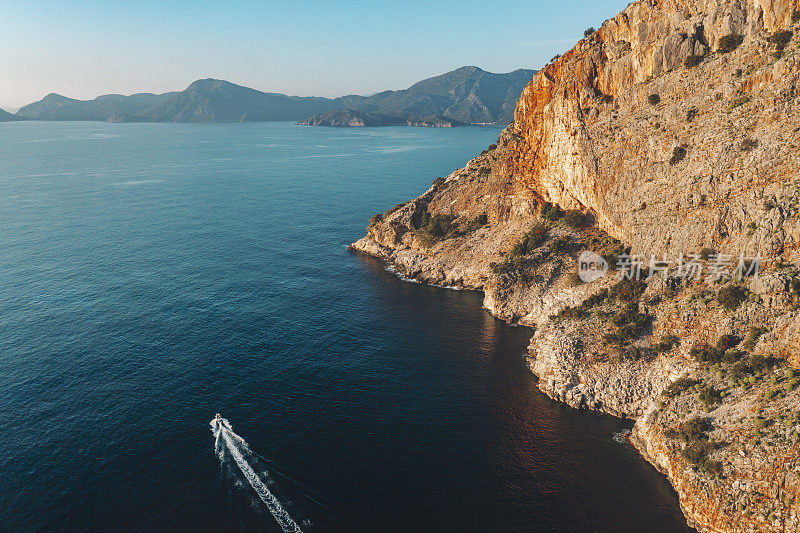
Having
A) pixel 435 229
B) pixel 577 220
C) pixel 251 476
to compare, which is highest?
pixel 577 220

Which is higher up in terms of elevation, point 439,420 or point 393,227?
point 393,227

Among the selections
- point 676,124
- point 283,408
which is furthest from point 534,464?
point 676,124

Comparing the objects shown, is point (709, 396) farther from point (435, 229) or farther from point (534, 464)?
point (435, 229)

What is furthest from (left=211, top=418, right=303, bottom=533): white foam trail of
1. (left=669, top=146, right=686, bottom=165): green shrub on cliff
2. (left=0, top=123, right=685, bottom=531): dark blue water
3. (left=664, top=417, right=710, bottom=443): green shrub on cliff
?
(left=669, top=146, right=686, bottom=165): green shrub on cliff

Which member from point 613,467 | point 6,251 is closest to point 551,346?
point 613,467

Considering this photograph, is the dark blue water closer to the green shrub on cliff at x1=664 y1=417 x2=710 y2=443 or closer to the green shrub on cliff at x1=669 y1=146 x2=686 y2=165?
the green shrub on cliff at x1=664 y1=417 x2=710 y2=443

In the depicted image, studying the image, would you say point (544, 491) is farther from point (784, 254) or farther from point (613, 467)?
point (784, 254)
